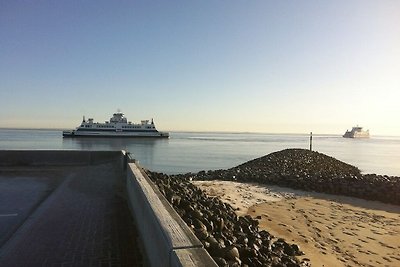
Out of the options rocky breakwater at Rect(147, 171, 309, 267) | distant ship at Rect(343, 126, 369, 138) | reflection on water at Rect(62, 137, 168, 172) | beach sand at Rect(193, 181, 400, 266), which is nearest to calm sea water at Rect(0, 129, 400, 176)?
reflection on water at Rect(62, 137, 168, 172)

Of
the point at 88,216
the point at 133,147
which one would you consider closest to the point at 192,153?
the point at 133,147

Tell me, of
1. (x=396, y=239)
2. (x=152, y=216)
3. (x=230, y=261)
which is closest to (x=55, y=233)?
(x=152, y=216)

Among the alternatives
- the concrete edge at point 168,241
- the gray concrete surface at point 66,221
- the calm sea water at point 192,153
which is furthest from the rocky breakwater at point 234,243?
the calm sea water at point 192,153

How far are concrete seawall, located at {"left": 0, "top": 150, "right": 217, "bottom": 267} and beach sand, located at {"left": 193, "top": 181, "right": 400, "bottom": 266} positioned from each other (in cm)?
431

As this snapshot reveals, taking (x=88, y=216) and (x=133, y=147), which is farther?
(x=133, y=147)

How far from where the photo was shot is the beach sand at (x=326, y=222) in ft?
28.6

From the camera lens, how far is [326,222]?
12.0m

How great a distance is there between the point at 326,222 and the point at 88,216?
27.4ft

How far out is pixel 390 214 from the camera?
14734 millimetres

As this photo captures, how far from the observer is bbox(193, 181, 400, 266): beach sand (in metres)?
8.72

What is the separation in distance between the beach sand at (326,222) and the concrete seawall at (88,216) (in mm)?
4309

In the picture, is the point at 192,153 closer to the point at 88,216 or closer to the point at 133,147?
the point at 133,147

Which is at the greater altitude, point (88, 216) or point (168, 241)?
point (168, 241)

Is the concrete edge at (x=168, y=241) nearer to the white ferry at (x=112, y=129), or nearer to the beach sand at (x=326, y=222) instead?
the beach sand at (x=326, y=222)
